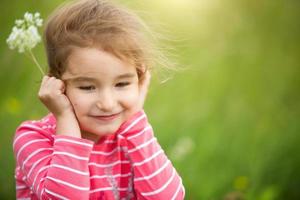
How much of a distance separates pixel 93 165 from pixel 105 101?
13.3 inches

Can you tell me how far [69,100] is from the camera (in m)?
2.44

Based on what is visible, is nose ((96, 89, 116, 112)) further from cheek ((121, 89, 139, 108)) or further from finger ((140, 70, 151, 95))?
finger ((140, 70, 151, 95))

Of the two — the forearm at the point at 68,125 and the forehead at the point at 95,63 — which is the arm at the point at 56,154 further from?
the forehead at the point at 95,63

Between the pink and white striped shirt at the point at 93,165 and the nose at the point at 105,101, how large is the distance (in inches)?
6.7

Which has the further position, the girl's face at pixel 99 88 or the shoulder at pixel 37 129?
the shoulder at pixel 37 129

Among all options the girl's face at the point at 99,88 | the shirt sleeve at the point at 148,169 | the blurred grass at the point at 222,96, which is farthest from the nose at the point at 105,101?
the blurred grass at the point at 222,96

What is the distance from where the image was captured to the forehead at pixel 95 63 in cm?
230

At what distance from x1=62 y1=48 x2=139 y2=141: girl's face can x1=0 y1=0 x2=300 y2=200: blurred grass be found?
3.38ft

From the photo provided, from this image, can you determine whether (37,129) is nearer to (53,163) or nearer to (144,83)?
(53,163)

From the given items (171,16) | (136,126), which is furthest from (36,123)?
(171,16)

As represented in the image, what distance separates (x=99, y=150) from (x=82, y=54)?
442 mm

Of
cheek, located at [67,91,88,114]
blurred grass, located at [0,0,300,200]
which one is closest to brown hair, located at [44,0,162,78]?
cheek, located at [67,91,88,114]

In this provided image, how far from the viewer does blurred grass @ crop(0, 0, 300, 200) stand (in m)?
3.79

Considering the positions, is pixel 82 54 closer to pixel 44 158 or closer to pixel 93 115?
pixel 93 115
